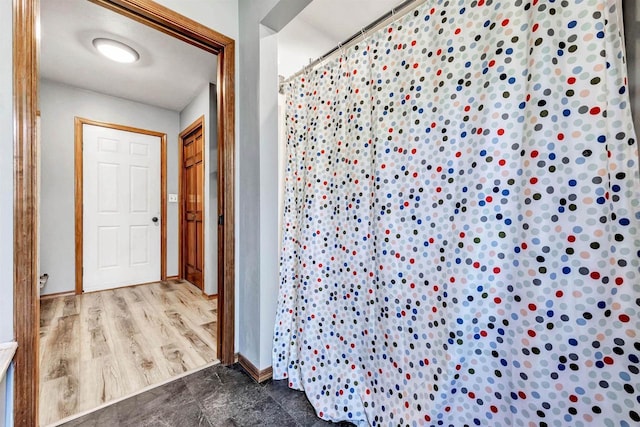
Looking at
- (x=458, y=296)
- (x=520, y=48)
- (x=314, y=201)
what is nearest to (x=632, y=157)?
(x=520, y=48)

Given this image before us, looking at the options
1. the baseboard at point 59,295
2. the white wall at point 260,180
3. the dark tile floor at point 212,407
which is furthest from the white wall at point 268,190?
the baseboard at point 59,295

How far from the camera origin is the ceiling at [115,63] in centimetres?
188

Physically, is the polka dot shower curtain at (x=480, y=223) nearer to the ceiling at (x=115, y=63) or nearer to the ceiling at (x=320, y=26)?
the ceiling at (x=320, y=26)

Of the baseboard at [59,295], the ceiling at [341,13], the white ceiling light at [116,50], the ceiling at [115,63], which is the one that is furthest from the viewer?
the baseboard at [59,295]

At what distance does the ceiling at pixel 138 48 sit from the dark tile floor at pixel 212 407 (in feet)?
7.87

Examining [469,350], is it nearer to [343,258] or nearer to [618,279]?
[618,279]

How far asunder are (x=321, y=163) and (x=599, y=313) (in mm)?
1142

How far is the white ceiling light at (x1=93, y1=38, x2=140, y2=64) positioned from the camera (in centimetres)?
214

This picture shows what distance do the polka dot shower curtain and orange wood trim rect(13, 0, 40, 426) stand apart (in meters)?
1.18

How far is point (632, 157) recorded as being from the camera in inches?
23.1

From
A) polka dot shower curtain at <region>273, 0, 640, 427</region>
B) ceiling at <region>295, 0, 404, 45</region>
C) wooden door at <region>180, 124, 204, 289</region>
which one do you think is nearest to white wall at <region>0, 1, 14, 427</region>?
polka dot shower curtain at <region>273, 0, 640, 427</region>

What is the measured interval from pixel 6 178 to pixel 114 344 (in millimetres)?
1466

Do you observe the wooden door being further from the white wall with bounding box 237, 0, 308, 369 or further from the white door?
the white wall with bounding box 237, 0, 308, 369

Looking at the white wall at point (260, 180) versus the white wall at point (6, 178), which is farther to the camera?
the white wall at point (260, 180)
